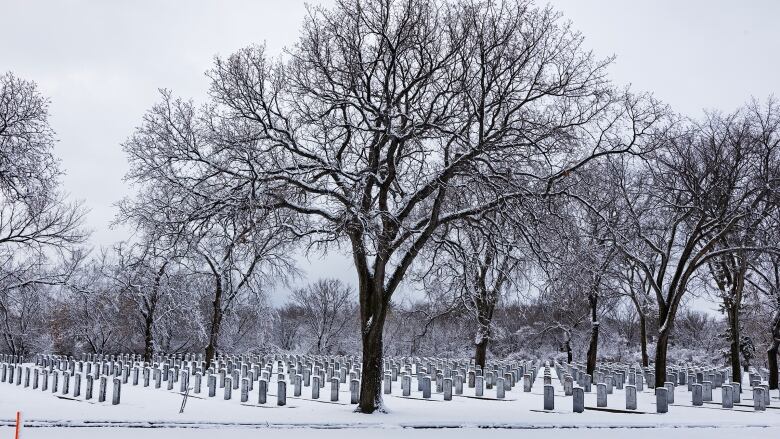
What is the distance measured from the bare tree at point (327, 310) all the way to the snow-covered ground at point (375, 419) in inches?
1571

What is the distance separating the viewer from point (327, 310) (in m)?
57.8

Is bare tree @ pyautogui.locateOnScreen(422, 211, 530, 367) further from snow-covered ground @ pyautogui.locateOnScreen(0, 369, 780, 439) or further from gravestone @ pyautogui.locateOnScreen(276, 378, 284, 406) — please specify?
gravestone @ pyautogui.locateOnScreen(276, 378, 284, 406)

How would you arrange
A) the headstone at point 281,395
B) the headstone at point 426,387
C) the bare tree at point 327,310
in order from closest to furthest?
the headstone at point 281,395 < the headstone at point 426,387 < the bare tree at point 327,310

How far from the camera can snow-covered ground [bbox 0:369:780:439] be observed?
10453 mm

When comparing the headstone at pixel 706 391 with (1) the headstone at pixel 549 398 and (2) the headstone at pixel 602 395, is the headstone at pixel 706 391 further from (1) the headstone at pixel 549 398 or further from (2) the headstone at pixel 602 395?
(1) the headstone at pixel 549 398

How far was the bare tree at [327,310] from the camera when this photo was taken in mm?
56531

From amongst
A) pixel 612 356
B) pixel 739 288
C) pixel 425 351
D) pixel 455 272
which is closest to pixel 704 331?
pixel 612 356

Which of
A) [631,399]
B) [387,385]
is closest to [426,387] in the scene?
[387,385]

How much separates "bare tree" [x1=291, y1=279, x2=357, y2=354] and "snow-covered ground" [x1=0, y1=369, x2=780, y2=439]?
39.9 m

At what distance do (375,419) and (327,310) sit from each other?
153 ft

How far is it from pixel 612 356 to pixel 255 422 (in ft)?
148

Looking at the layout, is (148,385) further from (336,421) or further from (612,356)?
(612,356)

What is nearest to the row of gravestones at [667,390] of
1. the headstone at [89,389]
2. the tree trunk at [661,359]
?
the tree trunk at [661,359]

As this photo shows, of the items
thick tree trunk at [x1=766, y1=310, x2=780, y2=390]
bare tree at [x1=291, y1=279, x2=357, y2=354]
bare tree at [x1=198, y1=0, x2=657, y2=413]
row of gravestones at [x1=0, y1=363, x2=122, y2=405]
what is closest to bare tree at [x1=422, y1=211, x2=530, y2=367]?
bare tree at [x1=198, y1=0, x2=657, y2=413]
